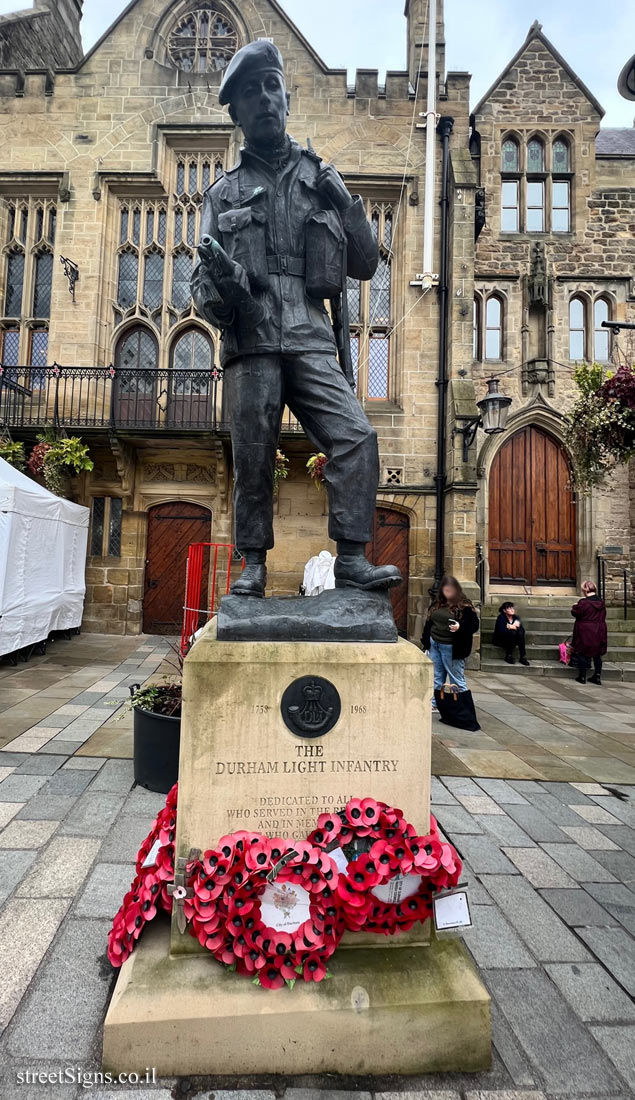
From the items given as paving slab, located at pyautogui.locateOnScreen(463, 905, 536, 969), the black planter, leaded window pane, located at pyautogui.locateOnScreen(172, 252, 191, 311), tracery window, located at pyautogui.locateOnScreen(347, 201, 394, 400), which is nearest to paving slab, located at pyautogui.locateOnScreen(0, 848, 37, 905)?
the black planter

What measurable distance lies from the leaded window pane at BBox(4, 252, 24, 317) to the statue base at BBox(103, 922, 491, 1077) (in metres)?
12.3

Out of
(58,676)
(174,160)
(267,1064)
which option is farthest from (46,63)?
(267,1064)

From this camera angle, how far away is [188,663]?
66.9 inches

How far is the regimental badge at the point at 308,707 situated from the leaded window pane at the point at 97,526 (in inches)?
364

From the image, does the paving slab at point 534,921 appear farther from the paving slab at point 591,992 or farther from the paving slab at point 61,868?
the paving slab at point 61,868

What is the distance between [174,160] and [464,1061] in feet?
43.0

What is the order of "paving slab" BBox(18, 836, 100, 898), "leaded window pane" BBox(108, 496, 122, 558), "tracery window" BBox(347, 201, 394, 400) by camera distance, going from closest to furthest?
1. "paving slab" BBox(18, 836, 100, 898)
2. "leaded window pane" BBox(108, 496, 122, 558)
3. "tracery window" BBox(347, 201, 394, 400)

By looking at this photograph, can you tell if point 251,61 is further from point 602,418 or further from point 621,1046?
point 602,418

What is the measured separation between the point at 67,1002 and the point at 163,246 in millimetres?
11776

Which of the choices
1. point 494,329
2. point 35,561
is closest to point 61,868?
point 35,561

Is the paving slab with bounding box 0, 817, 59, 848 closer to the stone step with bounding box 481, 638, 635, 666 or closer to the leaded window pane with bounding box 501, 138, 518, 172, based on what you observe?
the stone step with bounding box 481, 638, 635, 666

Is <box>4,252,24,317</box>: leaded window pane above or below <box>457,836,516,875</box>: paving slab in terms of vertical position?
above

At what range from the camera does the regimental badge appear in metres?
1.73

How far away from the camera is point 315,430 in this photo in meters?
2.19
